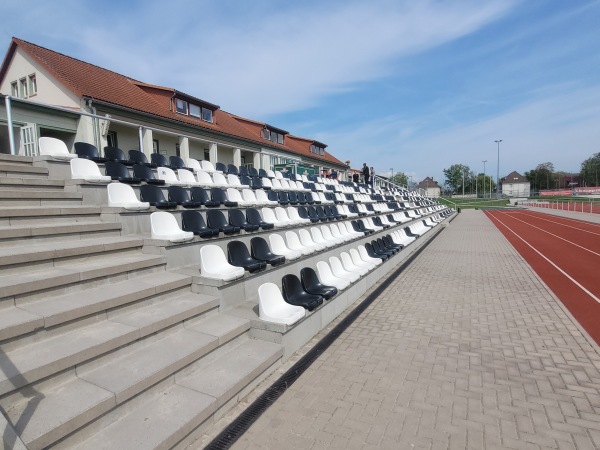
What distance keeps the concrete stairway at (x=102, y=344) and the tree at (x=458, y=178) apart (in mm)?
117291

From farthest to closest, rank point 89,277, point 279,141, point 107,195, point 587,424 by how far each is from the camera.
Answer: point 279,141 → point 107,195 → point 89,277 → point 587,424

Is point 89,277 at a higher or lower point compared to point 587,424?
higher

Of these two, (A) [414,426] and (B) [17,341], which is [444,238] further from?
(B) [17,341]

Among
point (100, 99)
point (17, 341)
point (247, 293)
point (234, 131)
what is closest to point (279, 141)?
point (234, 131)

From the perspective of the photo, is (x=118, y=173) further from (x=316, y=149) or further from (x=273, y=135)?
(x=316, y=149)

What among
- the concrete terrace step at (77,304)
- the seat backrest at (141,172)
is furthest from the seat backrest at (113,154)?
the concrete terrace step at (77,304)

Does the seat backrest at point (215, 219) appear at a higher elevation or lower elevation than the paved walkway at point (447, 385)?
higher

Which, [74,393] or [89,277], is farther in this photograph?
[89,277]

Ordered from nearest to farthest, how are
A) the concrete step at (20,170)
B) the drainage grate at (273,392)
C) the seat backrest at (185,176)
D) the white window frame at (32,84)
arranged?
the drainage grate at (273,392), the concrete step at (20,170), the seat backrest at (185,176), the white window frame at (32,84)

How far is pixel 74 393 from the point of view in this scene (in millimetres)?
2400

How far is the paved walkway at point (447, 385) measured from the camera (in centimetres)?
265

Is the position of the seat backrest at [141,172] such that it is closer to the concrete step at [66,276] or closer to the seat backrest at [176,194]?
the seat backrest at [176,194]

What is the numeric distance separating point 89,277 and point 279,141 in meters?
30.0

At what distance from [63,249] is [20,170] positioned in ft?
9.23
